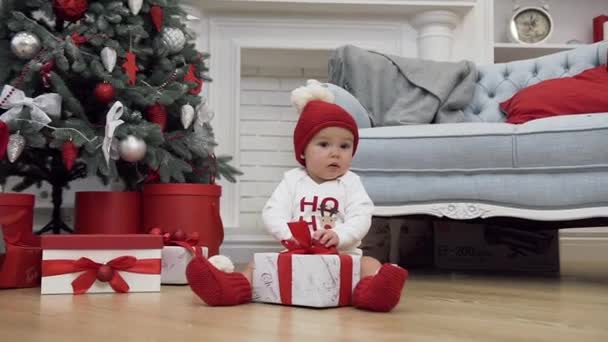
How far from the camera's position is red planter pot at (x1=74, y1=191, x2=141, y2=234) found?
1.95m

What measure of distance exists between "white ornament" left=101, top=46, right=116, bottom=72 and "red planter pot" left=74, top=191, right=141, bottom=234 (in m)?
A: 0.36

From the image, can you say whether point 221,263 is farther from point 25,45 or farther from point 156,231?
point 25,45

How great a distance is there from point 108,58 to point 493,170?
3.75 ft

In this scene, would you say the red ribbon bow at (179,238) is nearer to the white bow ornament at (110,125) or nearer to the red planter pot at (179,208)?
the red planter pot at (179,208)

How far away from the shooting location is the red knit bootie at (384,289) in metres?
1.23

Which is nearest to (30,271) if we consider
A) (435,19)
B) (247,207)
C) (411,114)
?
(411,114)

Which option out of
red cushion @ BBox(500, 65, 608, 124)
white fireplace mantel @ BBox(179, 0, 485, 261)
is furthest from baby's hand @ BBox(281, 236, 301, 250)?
white fireplace mantel @ BBox(179, 0, 485, 261)

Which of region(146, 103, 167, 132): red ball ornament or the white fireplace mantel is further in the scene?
the white fireplace mantel

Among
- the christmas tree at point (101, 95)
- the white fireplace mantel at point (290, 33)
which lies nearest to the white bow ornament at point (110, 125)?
the christmas tree at point (101, 95)

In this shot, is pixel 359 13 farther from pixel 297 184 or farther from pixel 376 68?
pixel 297 184

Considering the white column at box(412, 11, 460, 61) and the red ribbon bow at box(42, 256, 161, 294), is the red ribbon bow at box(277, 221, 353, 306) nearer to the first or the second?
the red ribbon bow at box(42, 256, 161, 294)

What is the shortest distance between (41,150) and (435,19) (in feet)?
6.20

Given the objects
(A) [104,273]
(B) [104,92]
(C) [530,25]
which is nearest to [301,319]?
(A) [104,273]

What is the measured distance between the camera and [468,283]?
1.96 meters
